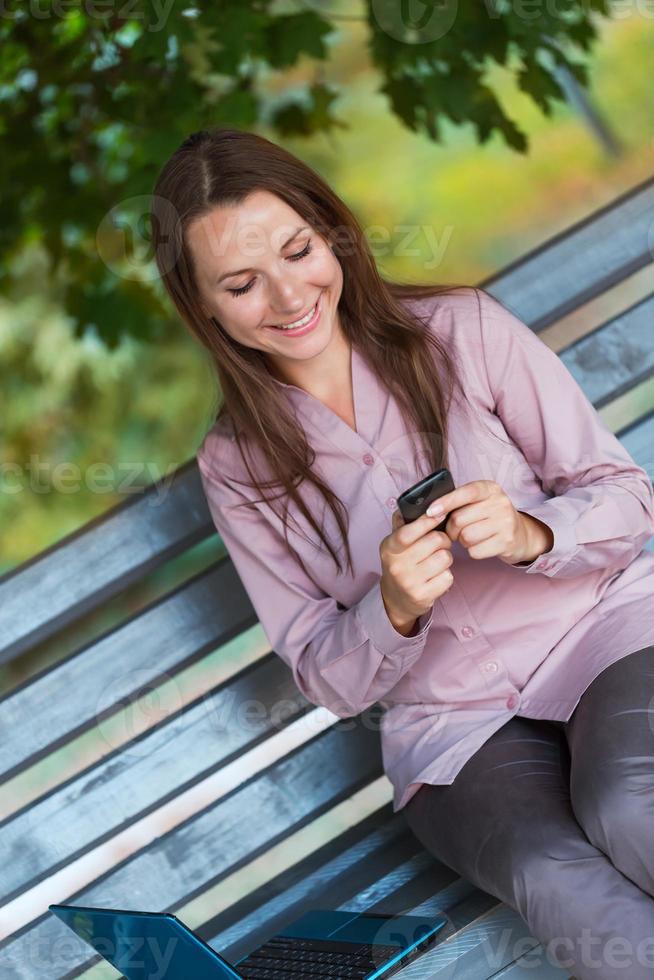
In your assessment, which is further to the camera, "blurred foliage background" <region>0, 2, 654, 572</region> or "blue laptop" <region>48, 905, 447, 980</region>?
"blurred foliage background" <region>0, 2, 654, 572</region>

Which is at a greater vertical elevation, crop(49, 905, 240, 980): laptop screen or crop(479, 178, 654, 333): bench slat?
crop(479, 178, 654, 333): bench slat

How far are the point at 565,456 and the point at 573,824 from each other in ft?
1.48

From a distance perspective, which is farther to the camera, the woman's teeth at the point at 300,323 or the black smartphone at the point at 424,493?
the woman's teeth at the point at 300,323

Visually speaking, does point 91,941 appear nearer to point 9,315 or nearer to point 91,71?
point 91,71

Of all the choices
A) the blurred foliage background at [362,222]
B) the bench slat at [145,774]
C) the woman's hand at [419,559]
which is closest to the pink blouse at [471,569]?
the woman's hand at [419,559]

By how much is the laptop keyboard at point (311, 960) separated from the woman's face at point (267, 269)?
2.31 feet

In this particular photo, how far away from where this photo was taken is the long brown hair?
1607 mm

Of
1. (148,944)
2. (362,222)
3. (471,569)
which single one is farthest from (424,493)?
(362,222)

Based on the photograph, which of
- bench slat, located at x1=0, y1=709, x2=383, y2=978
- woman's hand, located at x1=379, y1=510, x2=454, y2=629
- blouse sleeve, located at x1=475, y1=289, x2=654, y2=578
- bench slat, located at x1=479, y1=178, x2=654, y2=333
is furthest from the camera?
bench slat, located at x1=479, y1=178, x2=654, y2=333

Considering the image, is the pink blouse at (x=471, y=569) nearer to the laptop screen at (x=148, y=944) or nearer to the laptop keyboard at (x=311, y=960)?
the laptop keyboard at (x=311, y=960)

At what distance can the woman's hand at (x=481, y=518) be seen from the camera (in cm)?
143

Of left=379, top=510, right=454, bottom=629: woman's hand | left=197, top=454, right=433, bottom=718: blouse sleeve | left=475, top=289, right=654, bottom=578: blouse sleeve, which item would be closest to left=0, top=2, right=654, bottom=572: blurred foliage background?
left=197, top=454, right=433, bottom=718: blouse sleeve

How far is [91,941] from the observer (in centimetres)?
152

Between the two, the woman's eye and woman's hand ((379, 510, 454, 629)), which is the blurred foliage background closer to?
the woman's eye
